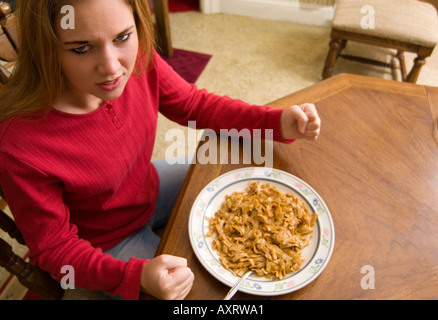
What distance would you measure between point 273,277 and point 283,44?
2312mm

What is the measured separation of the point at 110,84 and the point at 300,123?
443 millimetres

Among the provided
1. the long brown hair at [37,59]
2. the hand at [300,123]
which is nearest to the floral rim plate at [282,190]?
the hand at [300,123]

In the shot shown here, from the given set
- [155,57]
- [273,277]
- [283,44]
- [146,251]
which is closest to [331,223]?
[273,277]

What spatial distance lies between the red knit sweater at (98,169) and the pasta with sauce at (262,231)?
175 millimetres

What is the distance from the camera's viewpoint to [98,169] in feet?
2.39

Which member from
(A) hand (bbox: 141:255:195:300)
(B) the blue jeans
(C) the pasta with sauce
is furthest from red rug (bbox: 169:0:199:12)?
(A) hand (bbox: 141:255:195:300)

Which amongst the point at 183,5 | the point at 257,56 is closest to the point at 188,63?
the point at 257,56

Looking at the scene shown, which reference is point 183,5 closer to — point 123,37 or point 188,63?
point 188,63

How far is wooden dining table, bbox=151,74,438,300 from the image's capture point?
583 mm

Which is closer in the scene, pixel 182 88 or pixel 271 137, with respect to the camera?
pixel 271 137

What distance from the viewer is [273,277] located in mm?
595

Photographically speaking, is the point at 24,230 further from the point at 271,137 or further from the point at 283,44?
the point at 283,44

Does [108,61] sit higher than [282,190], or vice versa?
[108,61]

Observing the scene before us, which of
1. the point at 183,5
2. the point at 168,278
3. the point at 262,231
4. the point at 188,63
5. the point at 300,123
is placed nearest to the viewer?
the point at 168,278
